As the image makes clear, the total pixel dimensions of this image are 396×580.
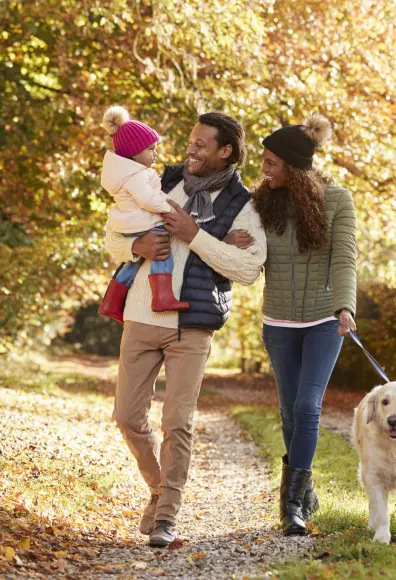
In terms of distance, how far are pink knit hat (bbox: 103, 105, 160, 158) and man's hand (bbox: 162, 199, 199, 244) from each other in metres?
0.43

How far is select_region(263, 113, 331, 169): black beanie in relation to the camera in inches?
213

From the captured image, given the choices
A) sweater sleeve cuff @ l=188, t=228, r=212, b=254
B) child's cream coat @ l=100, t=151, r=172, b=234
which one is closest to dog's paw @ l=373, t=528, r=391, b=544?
sweater sleeve cuff @ l=188, t=228, r=212, b=254

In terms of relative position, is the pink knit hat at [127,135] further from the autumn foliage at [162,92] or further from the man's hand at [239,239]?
the autumn foliage at [162,92]

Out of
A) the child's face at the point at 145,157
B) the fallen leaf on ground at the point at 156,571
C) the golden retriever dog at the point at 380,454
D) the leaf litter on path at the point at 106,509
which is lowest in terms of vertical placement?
the leaf litter on path at the point at 106,509

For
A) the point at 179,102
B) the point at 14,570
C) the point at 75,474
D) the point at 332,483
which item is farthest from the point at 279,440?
the point at 14,570

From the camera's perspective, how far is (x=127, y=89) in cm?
1330

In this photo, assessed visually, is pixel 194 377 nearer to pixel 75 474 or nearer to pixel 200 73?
pixel 75 474

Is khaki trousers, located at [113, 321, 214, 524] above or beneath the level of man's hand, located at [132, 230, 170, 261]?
beneath

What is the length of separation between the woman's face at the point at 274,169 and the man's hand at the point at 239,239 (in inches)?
16.9

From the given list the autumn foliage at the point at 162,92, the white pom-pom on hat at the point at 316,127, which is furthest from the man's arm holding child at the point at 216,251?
the autumn foliage at the point at 162,92

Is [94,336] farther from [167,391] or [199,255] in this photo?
[199,255]

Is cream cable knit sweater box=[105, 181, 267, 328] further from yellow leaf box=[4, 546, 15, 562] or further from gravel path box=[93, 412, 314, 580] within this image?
yellow leaf box=[4, 546, 15, 562]

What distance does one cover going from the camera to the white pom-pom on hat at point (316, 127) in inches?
217

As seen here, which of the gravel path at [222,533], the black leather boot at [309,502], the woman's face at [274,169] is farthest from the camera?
the black leather boot at [309,502]
